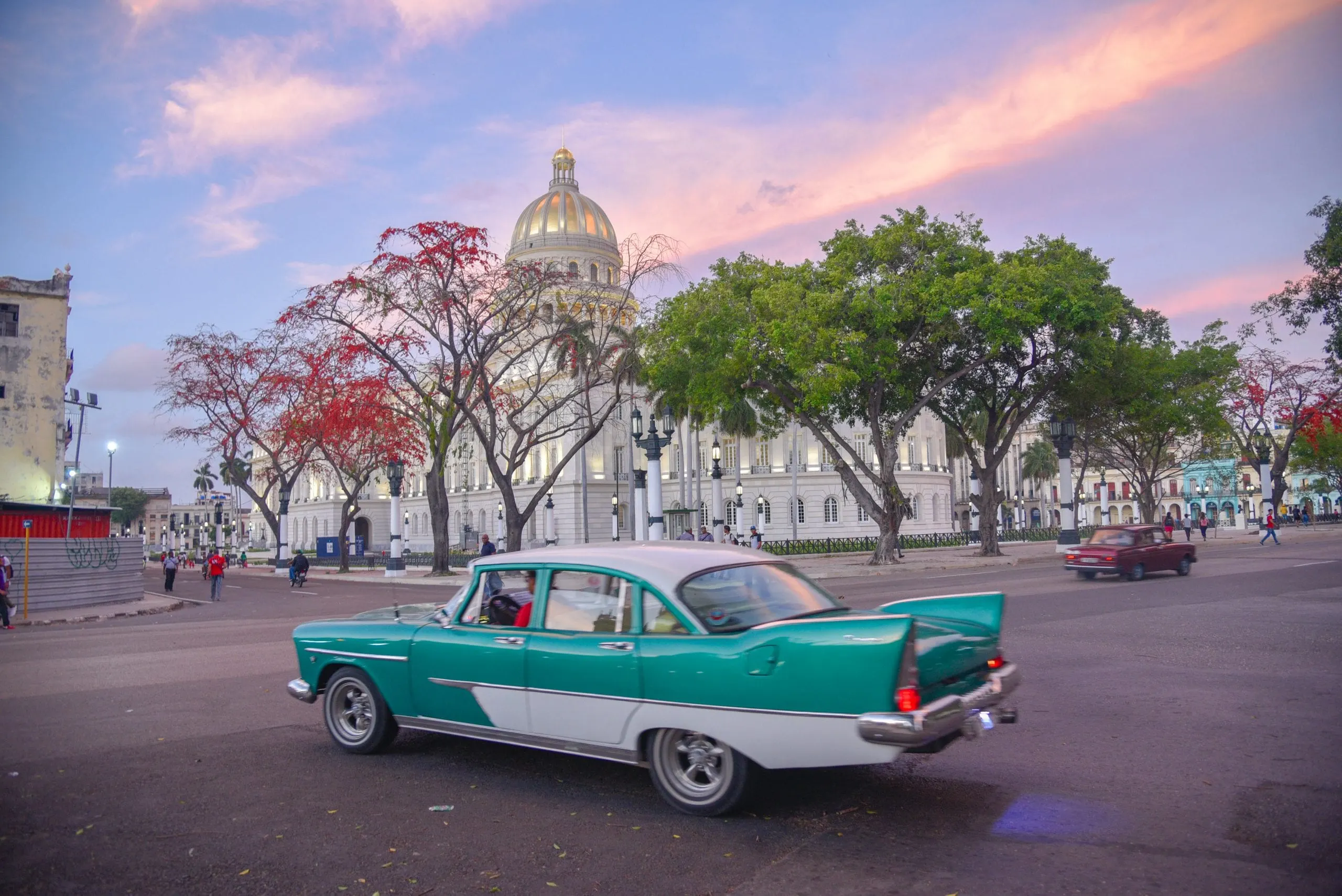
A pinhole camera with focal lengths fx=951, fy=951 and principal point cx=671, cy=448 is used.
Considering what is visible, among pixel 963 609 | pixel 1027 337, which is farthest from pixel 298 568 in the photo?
pixel 963 609

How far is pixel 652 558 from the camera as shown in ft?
17.9

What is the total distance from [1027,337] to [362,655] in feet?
102

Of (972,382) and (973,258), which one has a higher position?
(973,258)

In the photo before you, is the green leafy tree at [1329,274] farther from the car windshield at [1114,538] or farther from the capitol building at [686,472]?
the capitol building at [686,472]

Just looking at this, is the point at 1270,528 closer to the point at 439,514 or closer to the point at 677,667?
the point at 439,514

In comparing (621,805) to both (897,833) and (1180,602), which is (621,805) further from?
(1180,602)

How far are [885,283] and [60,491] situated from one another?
103 feet

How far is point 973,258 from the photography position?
30.3 meters

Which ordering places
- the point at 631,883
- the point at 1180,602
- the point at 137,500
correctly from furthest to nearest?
the point at 137,500 < the point at 1180,602 < the point at 631,883

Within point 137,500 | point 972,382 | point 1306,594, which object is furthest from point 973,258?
point 137,500

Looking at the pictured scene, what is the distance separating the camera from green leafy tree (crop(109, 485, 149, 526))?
13662 centimetres

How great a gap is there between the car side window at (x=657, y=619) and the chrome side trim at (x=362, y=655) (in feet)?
5.88

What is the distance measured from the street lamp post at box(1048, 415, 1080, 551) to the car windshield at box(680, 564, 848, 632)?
30906mm

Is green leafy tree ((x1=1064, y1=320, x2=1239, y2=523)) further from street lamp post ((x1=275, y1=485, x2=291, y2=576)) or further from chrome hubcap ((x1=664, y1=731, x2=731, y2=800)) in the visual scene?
street lamp post ((x1=275, y1=485, x2=291, y2=576))
